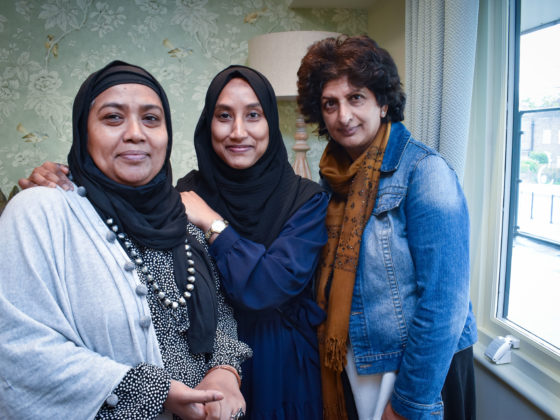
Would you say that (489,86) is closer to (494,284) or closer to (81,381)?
(494,284)

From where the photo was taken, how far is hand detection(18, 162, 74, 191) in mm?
932

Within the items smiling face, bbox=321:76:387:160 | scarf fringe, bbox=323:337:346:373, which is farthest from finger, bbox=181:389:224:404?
smiling face, bbox=321:76:387:160

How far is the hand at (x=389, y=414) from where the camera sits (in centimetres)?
112

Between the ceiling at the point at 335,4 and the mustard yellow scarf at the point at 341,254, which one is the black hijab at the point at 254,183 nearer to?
the mustard yellow scarf at the point at 341,254

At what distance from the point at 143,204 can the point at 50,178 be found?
203 millimetres

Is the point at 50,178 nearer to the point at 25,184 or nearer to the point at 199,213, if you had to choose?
the point at 25,184

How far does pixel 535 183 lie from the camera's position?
1.48 metres

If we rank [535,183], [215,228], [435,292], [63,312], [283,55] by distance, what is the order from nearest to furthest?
[63,312], [435,292], [215,228], [535,183], [283,55]

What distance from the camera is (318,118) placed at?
143 centimetres

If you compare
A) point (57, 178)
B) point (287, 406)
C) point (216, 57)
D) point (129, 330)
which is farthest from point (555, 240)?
point (216, 57)

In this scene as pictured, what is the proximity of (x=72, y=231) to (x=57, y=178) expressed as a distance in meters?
0.15

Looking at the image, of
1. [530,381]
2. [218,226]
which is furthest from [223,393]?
[530,381]

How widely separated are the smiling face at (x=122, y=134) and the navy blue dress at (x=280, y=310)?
0.31 meters

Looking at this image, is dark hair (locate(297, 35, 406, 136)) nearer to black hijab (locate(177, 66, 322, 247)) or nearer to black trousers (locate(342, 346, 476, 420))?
black hijab (locate(177, 66, 322, 247))
